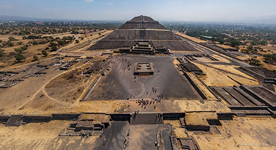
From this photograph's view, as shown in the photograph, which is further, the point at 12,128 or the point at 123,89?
the point at 123,89

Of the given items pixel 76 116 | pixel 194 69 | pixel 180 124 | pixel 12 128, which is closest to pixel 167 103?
pixel 180 124

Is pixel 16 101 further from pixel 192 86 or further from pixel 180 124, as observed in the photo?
pixel 192 86

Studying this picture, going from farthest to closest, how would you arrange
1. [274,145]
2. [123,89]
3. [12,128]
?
[123,89]
[12,128]
[274,145]

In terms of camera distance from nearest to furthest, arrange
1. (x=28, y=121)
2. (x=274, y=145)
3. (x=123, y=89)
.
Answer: (x=274, y=145) → (x=28, y=121) → (x=123, y=89)

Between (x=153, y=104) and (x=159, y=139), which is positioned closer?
(x=159, y=139)

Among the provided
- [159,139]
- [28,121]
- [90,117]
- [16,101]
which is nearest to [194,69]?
[159,139]

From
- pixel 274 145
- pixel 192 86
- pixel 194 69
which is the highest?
pixel 194 69

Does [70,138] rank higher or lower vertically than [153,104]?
lower

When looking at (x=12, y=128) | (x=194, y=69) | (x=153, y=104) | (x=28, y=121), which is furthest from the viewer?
(x=194, y=69)

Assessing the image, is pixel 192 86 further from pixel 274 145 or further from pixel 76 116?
pixel 76 116
